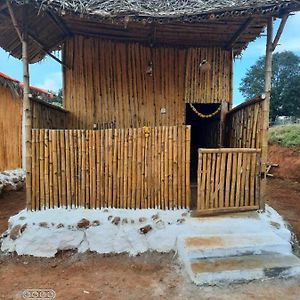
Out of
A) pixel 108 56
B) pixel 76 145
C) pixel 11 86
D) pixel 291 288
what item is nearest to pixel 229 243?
pixel 291 288

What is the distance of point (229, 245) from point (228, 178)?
121 cm

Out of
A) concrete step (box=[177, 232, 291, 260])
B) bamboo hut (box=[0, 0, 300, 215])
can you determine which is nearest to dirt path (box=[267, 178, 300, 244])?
concrete step (box=[177, 232, 291, 260])

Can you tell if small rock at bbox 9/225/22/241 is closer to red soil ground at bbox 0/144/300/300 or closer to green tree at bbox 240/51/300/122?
red soil ground at bbox 0/144/300/300

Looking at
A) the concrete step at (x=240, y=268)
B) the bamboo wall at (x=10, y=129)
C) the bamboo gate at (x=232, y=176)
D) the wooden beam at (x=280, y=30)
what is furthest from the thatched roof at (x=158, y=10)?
the bamboo wall at (x=10, y=129)

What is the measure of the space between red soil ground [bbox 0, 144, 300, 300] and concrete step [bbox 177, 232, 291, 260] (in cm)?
30

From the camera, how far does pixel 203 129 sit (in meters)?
9.09

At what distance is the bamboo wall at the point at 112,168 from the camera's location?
16.7ft

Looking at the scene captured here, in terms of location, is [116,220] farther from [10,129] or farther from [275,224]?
[10,129]

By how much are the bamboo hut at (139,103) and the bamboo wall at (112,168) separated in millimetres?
16

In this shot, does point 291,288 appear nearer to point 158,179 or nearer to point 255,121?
point 158,179

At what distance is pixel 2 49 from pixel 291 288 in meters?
6.65

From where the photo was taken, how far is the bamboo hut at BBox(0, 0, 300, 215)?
16.4ft

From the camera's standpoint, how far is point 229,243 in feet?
14.5

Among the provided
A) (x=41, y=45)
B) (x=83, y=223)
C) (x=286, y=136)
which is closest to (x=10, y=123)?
(x=41, y=45)
